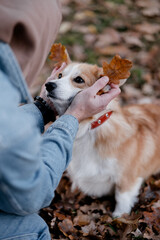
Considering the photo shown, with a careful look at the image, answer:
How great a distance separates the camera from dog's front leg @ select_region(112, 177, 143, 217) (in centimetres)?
223

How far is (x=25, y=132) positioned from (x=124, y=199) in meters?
1.63

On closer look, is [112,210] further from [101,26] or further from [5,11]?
[101,26]

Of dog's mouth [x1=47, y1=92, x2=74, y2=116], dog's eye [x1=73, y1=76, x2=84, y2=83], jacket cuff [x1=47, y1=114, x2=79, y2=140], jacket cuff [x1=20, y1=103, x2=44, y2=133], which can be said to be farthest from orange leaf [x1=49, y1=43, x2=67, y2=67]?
jacket cuff [x1=47, y1=114, x2=79, y2=140]

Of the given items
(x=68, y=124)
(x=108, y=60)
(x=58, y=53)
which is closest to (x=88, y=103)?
(x=68, y=124)

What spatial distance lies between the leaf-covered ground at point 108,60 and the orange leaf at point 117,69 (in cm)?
115

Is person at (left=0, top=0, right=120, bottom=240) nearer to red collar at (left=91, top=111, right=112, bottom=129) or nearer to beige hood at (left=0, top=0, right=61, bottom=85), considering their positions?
beige hood at (left=0, top=0, right=61, bottom=85)

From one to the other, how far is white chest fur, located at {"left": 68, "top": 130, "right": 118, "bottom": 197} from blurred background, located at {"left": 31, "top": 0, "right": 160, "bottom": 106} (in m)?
1.46

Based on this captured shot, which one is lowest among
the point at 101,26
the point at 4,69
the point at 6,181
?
the point at 101,26

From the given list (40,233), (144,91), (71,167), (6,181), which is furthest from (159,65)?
(6,181)

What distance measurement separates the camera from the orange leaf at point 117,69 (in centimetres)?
159

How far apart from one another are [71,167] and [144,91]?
67.4 inches

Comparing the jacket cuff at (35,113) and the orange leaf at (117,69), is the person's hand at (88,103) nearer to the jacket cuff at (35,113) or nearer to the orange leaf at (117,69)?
the orange leaf at (117,69)

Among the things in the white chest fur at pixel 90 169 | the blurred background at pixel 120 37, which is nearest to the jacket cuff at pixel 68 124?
the white chest fur at pixel 90 169

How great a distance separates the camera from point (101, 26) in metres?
4.39
